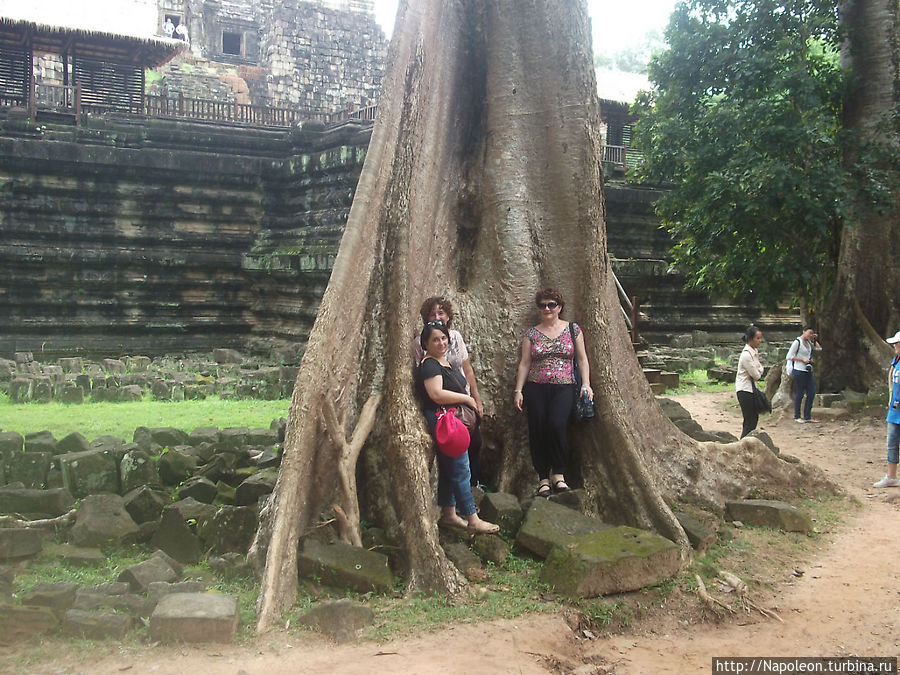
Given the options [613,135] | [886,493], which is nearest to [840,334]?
[886,493]

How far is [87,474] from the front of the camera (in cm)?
474

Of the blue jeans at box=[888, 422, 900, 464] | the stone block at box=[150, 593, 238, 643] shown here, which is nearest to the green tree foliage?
the blue jeans at box=[888, 422, 900, 464]

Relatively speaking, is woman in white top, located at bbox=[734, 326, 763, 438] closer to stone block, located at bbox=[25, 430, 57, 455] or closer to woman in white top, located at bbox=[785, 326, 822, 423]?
woman in white top, located at bbox=[785, 326, 822, 423]

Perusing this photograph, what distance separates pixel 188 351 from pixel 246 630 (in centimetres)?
954

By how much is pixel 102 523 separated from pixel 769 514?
3554mm

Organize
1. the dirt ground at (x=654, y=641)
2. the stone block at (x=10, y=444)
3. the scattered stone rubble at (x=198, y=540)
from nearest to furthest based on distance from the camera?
the dirt ground at (x=654, y=641)
the scattered stone rubble at (x=198, y=540)
the stone block at (x=10, y=444)

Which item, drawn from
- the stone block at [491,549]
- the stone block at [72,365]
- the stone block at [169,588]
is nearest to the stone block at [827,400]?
the stone block at [491,549]

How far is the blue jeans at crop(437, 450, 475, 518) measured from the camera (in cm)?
412

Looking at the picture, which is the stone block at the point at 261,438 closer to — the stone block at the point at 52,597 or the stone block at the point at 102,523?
the stone block at the point at 102,523

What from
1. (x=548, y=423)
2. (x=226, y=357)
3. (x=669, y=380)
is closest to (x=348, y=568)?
(x=548, y=423)

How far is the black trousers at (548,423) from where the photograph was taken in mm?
4621

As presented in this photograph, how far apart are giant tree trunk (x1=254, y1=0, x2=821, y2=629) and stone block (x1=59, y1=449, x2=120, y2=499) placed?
1.44m

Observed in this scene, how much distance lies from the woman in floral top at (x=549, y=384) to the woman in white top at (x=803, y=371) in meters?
5.13

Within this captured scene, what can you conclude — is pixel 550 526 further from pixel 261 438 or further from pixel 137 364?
pixel 137 364
